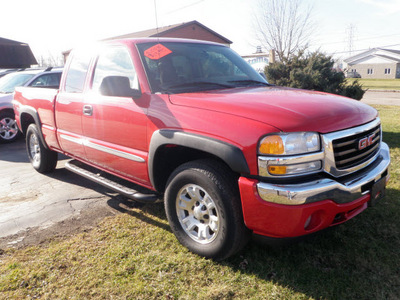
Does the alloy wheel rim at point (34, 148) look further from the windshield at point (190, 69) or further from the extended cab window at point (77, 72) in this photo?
the windshield at point (190, 69)

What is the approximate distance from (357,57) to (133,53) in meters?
79.0

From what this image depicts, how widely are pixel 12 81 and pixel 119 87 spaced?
6.99m

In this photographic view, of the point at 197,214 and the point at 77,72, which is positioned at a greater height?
the point at 77,72

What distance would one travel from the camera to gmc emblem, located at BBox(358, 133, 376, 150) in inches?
100

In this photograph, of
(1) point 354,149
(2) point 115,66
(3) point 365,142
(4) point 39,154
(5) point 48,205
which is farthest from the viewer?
(4) point 39,154

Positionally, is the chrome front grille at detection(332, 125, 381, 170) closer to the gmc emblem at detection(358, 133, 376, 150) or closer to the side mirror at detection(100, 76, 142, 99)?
the gmc emblem at detection(358, 133, 376, 150)

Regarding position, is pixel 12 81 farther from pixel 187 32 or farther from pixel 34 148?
pixel 187 32

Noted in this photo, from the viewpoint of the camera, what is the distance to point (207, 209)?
269 centimetres

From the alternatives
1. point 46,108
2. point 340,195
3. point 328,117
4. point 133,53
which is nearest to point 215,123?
point 328,117

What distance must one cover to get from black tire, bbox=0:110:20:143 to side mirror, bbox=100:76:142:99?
6.16 metres

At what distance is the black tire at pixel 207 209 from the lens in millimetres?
2451

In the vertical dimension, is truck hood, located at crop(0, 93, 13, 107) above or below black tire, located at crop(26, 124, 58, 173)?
above

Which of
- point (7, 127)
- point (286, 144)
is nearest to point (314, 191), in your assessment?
point (286, 144)

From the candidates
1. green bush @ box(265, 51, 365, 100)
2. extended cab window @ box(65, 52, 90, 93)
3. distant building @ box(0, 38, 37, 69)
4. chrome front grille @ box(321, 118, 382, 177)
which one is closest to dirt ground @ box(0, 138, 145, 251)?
extended cab window @ box(65, 52, 90, 93)
